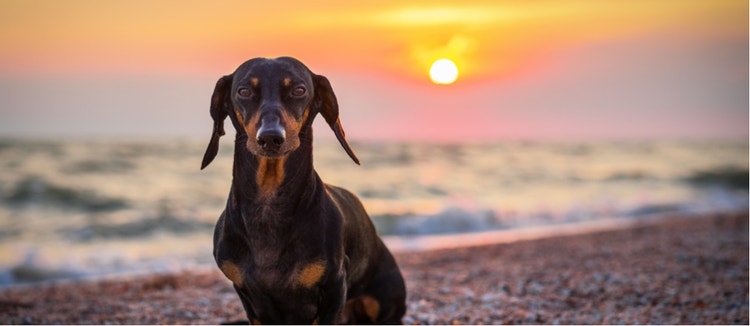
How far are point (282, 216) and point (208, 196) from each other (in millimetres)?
16543

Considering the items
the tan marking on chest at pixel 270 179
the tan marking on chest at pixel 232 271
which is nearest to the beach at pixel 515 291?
the tan marking on chest at pixel 232 271

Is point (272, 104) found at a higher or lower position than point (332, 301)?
higher

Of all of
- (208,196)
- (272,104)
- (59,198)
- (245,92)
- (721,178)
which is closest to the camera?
(272,104)

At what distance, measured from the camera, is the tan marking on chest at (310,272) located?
4410 millimetres

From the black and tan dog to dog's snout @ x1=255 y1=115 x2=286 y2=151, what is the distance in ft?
0.84

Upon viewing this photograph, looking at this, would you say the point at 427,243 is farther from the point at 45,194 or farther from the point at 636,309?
the point at 45,194

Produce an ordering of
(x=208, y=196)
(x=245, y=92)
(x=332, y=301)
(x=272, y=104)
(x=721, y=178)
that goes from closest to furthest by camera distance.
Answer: (x=272, y=104) < (x=245, y=92) < (x=332, y=301) < (x=208, y=196) < (x=721, y=178)

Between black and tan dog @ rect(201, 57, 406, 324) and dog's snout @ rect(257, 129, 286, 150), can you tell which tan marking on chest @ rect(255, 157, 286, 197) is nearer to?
black and tan dog @ rect(201, 57, 406, 324)

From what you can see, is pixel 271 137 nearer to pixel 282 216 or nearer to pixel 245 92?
pixel 245 92

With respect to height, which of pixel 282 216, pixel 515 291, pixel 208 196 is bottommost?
pixel 515 291

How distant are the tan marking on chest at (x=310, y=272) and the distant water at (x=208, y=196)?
782 cm

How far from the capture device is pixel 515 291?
817cm

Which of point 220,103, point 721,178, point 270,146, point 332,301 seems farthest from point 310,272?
point 721,178

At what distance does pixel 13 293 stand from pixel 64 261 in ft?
8.23
